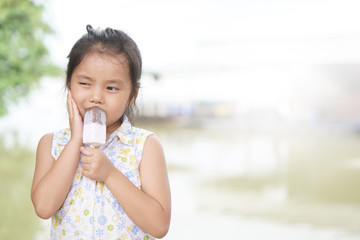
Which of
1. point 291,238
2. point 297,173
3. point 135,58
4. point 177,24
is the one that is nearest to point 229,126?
point 177,24

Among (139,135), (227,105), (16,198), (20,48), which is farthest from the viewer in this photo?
(227,105)

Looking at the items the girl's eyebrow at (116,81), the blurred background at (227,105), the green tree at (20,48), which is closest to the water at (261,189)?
the blurred background at (227,105)

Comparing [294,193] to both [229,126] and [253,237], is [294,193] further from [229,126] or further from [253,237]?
[229,126]

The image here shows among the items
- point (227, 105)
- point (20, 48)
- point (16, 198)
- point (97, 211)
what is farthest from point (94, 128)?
point (227, 105)

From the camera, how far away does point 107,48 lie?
3.27ft

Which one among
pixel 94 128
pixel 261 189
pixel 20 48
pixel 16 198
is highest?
pixel 20 48

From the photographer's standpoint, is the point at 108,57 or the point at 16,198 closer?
the point at 108,57

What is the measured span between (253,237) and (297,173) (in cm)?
322

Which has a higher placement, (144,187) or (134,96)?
(134,96)

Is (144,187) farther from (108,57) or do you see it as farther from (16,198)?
(16,198)

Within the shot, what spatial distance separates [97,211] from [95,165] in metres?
0.11

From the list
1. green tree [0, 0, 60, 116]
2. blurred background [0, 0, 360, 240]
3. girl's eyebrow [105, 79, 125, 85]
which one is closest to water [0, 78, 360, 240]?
blurred background [0, 0, 360, 240]

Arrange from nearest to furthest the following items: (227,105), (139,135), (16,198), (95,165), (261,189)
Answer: (95,165) → (139,135) → (16,198) → (261,189) → (227,105)

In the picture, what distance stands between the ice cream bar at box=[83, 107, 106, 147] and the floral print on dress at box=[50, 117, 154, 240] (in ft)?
0.31
